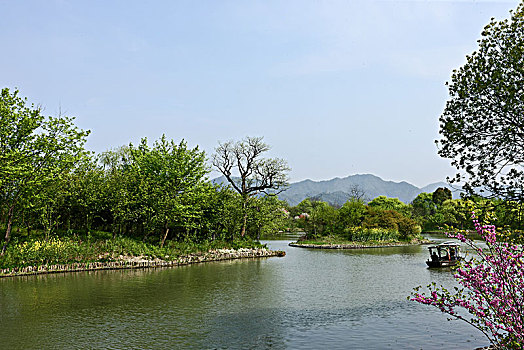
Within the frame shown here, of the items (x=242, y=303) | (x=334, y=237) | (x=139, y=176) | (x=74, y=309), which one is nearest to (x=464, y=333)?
(x=242, y=303)

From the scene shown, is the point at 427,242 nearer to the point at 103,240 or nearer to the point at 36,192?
the point at 103,240

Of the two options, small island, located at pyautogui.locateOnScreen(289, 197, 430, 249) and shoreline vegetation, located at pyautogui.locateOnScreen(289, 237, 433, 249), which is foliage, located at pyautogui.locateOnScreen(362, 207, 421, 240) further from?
shoreline vegetation, located at pyautogui.locateOnScreen(289, 237, 433, 249)

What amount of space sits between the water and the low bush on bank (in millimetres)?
1820

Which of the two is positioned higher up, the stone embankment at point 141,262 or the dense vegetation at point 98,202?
the dense vegetation at point 98,202

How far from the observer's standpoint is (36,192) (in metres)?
27.5

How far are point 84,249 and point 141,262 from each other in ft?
13.5

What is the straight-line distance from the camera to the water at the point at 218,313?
12852 mm

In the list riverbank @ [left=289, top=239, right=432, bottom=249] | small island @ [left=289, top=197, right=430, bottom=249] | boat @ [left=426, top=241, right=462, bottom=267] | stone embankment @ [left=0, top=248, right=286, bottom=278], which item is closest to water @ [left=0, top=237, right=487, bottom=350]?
stone embankment @ [left=0, top=248, right=286, bottom=278]

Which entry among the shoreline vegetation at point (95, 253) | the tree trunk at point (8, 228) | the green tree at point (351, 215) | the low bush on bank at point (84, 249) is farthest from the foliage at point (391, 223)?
the tree trunk at point (8, 228)

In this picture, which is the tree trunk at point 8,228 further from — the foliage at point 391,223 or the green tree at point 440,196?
the green tree at point 440,196

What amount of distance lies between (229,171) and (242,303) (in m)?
29.7

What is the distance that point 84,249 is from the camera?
2784 centimetres

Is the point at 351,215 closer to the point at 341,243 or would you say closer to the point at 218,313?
the point at 341,243

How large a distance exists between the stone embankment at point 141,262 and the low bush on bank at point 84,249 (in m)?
0.32
